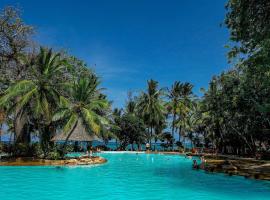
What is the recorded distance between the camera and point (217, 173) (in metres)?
24.2

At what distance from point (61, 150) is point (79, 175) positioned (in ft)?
28.0

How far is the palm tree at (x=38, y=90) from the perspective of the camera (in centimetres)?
2847

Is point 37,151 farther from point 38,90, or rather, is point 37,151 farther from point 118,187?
point 118,187

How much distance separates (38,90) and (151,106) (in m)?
28.0

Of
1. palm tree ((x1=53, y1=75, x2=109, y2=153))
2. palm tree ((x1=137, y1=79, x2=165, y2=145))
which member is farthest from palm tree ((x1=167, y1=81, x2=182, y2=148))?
palm tree ((x1=53, y1=75, x2=109, y2=153))

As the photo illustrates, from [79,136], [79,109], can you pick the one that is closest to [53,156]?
[79,136]

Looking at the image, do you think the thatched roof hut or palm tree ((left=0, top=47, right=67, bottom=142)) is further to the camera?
the thatched roof hut

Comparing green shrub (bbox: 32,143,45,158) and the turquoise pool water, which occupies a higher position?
green shrub (bbox: 32,143,45,158)

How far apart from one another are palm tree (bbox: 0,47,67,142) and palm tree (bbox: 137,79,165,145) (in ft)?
82.7

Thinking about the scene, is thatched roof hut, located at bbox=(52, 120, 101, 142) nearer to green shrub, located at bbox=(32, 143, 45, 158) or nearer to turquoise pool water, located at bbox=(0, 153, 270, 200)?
green shrub, located at bbox=(32, 143, 45, 158)

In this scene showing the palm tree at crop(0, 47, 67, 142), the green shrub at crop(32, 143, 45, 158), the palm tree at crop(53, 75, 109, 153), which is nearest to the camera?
the palm tree at crop(0, 47, 67, 142)

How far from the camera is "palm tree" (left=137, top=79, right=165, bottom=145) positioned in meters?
54.3

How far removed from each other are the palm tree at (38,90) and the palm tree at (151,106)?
82.7 feet

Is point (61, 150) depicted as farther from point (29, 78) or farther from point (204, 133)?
point (204, 133)
